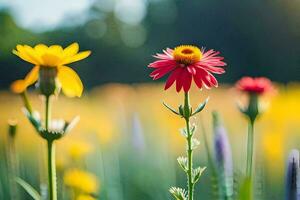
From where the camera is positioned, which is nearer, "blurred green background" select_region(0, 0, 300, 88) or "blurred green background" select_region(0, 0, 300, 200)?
"blurred green background" select_region(0, 0, 300, 200)

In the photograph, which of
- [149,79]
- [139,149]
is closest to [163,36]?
[149,79]

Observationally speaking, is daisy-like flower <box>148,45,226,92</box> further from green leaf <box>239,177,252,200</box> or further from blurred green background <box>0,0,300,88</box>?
blurred green background <box>0,0,300,88</box>

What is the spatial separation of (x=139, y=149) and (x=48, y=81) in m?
1.36

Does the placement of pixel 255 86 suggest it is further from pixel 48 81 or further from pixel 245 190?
pixel 245 190

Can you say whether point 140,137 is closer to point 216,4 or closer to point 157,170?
point 157,170

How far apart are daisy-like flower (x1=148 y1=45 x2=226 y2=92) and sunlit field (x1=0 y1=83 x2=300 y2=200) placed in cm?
52

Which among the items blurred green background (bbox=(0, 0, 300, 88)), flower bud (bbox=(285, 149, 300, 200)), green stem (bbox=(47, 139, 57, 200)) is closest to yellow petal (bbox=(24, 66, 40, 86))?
green stem (bbox=(47, 139, 57, 200))

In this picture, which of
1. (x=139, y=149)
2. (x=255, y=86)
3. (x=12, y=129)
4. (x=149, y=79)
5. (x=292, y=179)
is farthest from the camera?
(x=149, y=79)

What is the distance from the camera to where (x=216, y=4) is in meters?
12.1

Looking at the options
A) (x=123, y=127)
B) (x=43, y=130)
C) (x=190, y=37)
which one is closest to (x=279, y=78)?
(x=190, y=37)

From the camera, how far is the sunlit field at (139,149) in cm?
186

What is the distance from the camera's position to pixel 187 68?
36.6 inches

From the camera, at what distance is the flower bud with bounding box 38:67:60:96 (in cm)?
95

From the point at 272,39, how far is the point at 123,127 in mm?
7758
